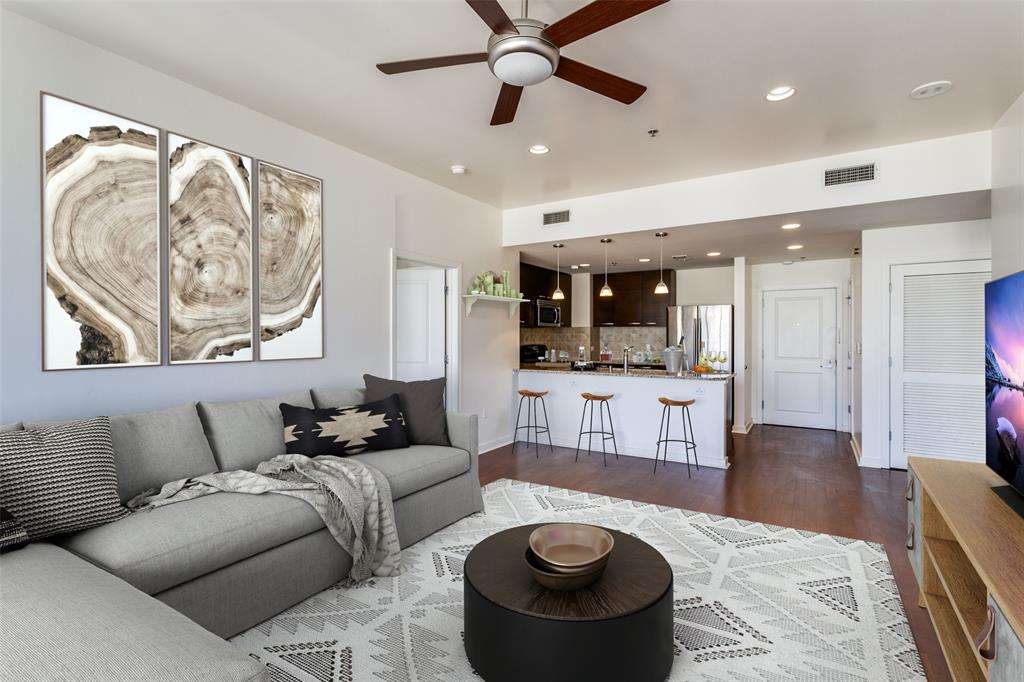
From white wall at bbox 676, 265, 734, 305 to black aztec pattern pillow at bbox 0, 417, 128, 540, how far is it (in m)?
7.47

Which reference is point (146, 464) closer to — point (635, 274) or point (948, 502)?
point (948, 502)

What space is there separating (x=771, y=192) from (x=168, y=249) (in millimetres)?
4484

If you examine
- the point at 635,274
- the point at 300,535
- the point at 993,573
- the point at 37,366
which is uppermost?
the point at 635,274

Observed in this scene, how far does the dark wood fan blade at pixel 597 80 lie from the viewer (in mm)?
2150

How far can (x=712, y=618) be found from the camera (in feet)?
7.50

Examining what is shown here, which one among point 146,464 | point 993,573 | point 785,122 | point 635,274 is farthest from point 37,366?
point 635,274

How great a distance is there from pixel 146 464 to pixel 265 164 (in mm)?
2029

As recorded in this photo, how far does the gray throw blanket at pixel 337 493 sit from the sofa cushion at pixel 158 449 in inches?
2.7

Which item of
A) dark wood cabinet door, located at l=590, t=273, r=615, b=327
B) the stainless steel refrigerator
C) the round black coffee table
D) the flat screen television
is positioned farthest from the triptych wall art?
dark wood cabinet door, located at l=590, t=273, r=615, b=327

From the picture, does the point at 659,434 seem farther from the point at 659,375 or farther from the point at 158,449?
the point at 158,449

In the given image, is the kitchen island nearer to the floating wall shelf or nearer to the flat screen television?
the floating wall shelf

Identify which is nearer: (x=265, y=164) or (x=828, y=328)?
(x=265, y=164)

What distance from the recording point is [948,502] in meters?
1.93

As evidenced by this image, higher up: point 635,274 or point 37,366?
point 635,274
